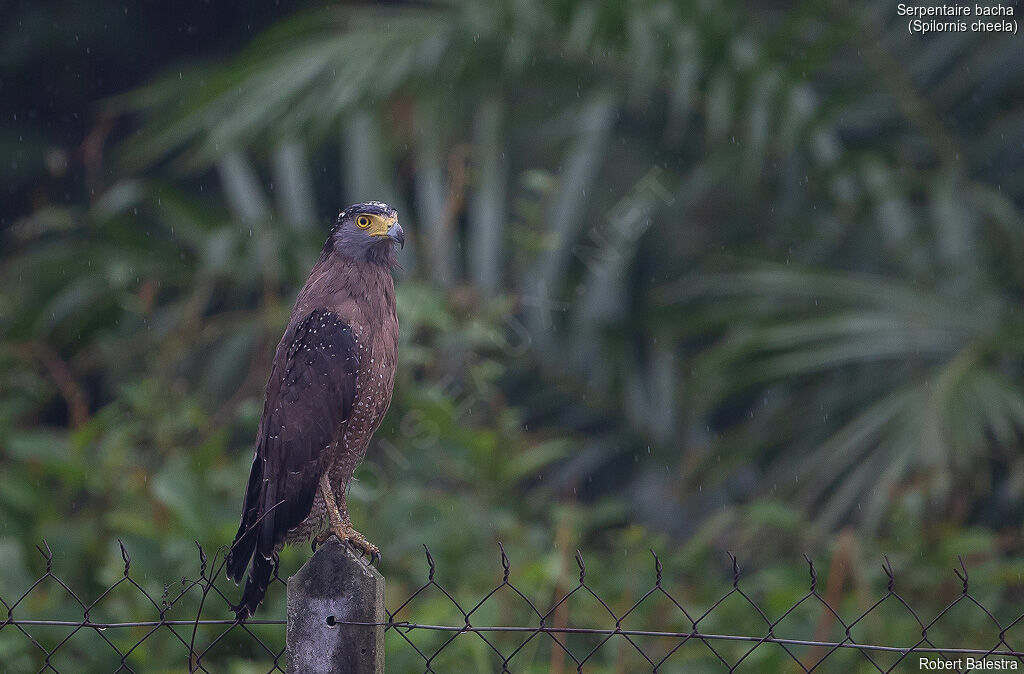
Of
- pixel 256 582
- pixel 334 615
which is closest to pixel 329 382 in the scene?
pixel 256 582

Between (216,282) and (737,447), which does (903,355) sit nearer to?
(737,447)

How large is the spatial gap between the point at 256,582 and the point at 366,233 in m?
0.86

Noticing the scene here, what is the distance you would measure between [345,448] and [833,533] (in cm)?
225

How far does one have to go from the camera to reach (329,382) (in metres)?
2.67

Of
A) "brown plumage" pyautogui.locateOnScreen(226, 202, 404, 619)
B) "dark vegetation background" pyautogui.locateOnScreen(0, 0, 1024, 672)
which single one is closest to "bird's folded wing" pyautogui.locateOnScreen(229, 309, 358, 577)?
"brown plumage" pyautogui.locateOnScreen(226, 202, 404, 619)

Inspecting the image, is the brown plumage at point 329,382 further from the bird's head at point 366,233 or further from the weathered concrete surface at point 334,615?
the weathered concrete surface at point 334,615

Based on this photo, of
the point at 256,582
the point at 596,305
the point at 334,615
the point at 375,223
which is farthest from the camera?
the point at 596,305

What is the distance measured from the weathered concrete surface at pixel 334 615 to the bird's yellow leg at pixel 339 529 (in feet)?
1.40

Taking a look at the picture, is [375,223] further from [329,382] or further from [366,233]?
[329,382]

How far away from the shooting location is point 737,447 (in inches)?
183

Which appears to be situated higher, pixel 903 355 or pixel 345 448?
pixel 345 448

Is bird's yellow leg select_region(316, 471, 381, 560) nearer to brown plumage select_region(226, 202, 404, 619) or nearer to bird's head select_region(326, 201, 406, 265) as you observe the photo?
brown plumage select_region(226, 202, 404, 619)

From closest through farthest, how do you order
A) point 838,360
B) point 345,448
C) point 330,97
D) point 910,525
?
point 345,448, point 910,525, point 838,360, point 330,97

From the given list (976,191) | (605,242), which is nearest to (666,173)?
(605,242)
